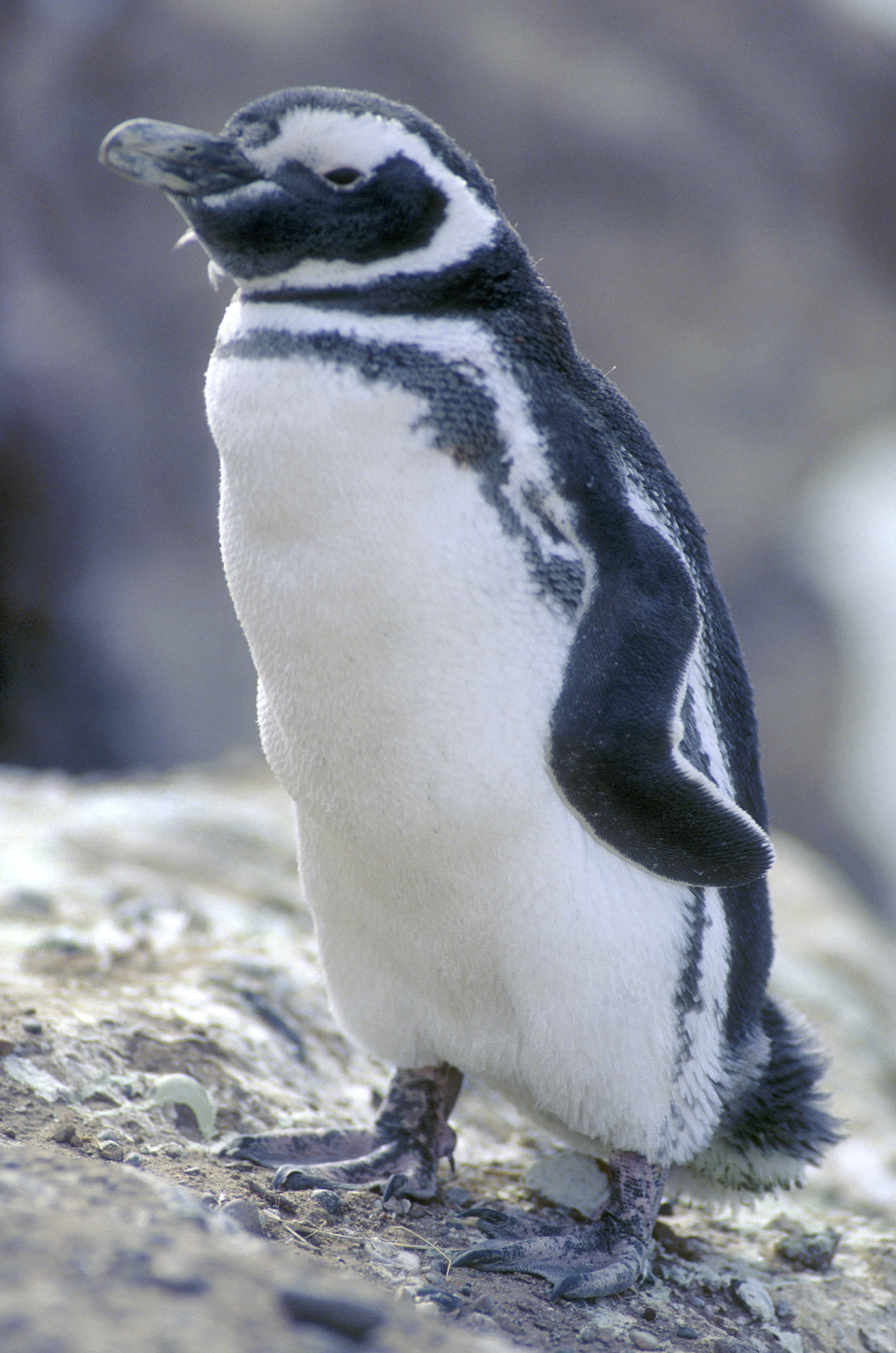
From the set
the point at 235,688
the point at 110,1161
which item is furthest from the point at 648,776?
the point at 235,688

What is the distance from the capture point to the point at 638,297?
6.96m

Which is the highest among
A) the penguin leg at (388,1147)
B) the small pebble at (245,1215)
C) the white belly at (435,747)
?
the white belly at (435,747)

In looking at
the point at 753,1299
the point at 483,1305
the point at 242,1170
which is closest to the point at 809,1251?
the point at 753,1299

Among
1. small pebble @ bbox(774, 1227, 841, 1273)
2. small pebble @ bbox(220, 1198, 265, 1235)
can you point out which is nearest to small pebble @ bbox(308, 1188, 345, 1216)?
small pebble @ bbox(220, 1198, 265, 1235)

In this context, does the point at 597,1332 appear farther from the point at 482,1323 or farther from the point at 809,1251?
the point at 809,1251

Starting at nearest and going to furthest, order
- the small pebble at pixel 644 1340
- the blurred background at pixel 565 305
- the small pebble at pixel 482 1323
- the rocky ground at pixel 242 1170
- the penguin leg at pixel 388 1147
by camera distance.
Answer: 1. the rocky ground at pixel 242 1170
2. the small pebble at pixel 482 1323
3. the small pebble at pixel 644 1340
4. the penguin leg at pixel 388 1147
5. the blurred background at pixel 565 305

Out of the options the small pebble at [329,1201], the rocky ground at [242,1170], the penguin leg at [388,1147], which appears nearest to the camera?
the rocky ground at [242,1170]

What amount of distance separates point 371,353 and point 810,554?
6.57 metres

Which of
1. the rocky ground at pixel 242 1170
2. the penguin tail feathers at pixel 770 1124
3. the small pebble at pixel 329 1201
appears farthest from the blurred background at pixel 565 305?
the small pebble at pixel 329 1201

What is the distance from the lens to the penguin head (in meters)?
1.36

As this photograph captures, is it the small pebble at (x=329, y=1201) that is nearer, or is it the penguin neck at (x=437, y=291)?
the penguin neck at (x=437, y=291)

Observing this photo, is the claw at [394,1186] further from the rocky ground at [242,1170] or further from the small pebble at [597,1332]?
the small pebble at [597,1332]

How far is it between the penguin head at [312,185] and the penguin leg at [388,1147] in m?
1.10

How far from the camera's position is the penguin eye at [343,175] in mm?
1358
